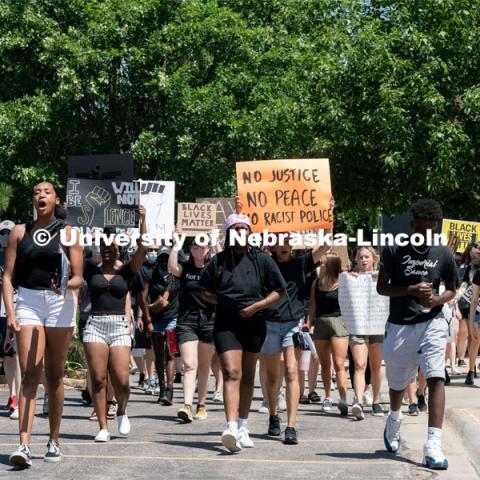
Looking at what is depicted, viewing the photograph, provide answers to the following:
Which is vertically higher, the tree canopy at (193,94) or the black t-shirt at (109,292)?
the tree canopy at (193,94)

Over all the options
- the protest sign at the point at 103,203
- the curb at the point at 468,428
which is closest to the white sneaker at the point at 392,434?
the curb at the point at 468,428

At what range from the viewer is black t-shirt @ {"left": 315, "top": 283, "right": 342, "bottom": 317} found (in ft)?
43.9

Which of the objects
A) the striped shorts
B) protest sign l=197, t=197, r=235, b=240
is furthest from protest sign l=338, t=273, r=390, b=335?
protest sign l=197, t=197, r=235, b=240

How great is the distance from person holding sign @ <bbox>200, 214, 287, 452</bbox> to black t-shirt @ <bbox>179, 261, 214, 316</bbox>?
2.65 m

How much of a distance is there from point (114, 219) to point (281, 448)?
665 centimetres

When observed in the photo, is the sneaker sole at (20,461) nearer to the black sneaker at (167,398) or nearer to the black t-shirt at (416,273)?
the black t-shirt at (416,273)

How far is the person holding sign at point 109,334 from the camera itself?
34.8 feet

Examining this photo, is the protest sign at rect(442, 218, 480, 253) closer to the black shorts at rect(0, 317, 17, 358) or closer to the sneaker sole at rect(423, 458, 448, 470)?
the black shorts at rect(0, 317, 17, 358)

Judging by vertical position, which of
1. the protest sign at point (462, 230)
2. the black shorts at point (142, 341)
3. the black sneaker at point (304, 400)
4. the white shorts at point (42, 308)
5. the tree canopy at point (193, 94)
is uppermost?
the tree canopy at point (193, 94)

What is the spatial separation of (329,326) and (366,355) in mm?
498

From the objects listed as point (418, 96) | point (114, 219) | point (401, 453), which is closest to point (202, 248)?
point (114, 219)

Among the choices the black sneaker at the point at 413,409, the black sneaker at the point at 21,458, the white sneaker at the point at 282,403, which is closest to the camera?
→ the black sneaker at the point at 21,458

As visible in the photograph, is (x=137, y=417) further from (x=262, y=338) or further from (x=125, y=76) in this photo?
(x=125, y=76)

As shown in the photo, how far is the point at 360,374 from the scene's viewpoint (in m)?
13.0
